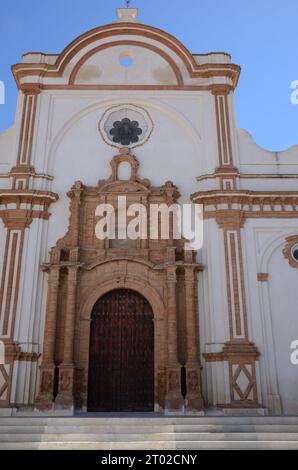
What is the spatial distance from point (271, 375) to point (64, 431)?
6.18 m

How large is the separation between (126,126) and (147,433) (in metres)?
10.2

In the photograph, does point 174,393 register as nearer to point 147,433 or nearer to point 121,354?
point 121,354

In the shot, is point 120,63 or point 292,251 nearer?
point 292,251

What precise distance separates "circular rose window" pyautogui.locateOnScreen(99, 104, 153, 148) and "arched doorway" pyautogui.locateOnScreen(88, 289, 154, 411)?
513 centimetres

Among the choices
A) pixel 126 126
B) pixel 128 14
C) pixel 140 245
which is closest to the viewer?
pixel 140 245

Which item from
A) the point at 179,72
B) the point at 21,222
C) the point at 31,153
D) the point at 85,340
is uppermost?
the point at 179,72

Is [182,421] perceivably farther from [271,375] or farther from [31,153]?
[31,153]

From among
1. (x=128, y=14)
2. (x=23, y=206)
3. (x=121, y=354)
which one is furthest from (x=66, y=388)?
(x=128, y=14)

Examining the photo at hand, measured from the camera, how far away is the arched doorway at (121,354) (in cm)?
1312

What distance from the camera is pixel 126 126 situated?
1622cm

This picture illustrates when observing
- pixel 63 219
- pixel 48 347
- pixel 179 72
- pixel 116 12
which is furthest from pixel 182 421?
pixel 116 12

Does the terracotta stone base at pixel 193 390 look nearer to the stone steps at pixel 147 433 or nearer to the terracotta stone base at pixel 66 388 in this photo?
the stone steps at pixel 147 433

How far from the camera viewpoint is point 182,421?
10.2m

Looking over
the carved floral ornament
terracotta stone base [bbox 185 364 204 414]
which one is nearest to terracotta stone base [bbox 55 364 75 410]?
terracotta stone base [bbox 185 364 204 414]
